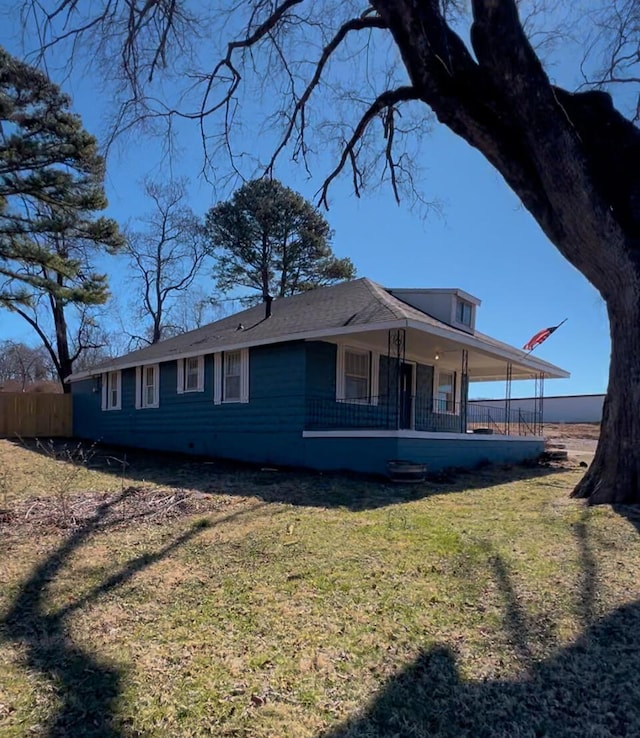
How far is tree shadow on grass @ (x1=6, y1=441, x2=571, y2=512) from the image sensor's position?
8.16 m

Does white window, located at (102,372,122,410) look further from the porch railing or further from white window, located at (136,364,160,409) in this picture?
the porch railing

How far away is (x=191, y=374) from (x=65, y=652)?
38.1 ft

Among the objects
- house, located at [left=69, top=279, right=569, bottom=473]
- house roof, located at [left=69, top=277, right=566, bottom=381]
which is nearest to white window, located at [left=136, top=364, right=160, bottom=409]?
house, located at [left=69, top=279, right=569, bottom=473]

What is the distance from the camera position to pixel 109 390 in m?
18.5

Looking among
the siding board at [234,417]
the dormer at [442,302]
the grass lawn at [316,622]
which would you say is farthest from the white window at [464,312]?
the grass lawn at [316,622]

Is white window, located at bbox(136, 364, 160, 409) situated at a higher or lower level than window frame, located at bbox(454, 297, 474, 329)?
lower

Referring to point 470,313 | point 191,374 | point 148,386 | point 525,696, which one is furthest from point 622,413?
point 148,386

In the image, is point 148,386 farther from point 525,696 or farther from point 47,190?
point 525,696

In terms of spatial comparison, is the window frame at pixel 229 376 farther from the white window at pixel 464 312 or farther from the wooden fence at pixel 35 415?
the wooden fence at pixel 35 415

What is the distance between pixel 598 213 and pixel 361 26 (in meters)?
4.72

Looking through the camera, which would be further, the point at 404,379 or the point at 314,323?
the point at 404,379

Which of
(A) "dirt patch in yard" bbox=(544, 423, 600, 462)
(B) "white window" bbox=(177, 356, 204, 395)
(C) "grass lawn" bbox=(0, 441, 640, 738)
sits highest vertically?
(B) "white window" bbox=(177, 356, 204, 395)

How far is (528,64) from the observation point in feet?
23.4

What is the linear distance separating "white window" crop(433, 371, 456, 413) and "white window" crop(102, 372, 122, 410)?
31.9 ft
